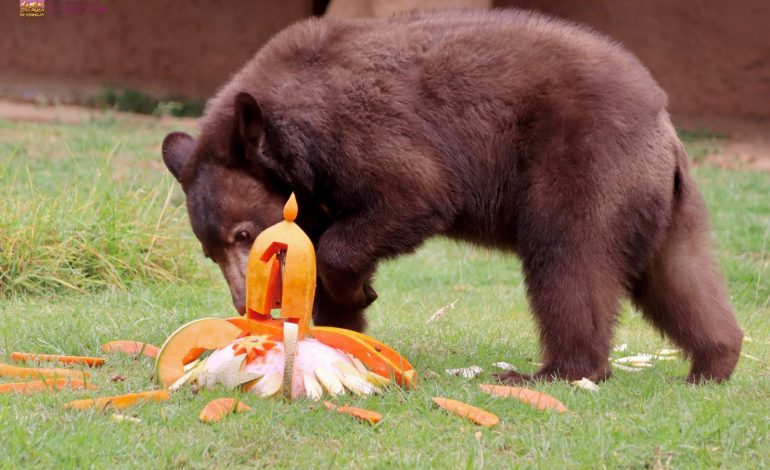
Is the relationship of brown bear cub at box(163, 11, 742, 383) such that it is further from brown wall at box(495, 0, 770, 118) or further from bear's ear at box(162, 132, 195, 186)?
brown wall at box(495, 0, 770, 118)

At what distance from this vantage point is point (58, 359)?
190 inches

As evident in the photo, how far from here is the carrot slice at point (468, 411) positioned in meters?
3.91

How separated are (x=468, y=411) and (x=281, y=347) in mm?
822

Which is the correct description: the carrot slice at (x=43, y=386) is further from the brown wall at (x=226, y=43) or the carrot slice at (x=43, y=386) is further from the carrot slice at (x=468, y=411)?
the brown wall at (x=226, y=43)

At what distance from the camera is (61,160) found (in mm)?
10586

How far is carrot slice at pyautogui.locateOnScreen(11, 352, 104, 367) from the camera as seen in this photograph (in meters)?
4.80

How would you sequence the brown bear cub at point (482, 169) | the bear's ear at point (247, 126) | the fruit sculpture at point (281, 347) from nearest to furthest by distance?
the fruit sculpture at point (281, 347), the bear's ear at point (247, 126), the brown bear cub at point (482, 169)

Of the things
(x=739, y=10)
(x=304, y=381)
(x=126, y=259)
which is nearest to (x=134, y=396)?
(x=304, y=381)

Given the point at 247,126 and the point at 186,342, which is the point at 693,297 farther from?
the point at 186,342

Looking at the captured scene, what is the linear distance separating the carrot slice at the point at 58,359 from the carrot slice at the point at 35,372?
0.28 meters

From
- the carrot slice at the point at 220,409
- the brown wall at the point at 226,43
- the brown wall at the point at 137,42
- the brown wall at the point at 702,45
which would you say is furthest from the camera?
the brown wall at the point at 137,42

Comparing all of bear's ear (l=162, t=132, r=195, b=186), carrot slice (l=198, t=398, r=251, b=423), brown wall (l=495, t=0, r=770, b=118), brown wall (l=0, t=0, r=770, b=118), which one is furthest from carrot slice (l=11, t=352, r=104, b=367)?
brown wall (l=495, t=0, r=770, b=118)

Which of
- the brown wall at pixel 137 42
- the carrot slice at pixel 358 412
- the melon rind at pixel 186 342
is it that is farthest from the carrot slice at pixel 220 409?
the brown wall at pixel 137 42

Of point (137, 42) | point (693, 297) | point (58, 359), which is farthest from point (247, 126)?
point (137, 42)
